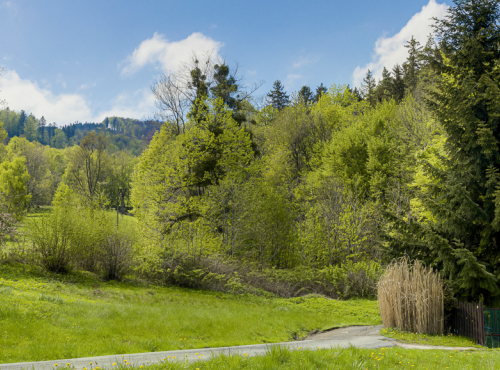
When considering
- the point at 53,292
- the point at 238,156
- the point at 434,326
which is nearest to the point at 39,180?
the point at 238,156

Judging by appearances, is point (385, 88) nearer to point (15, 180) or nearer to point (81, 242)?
point (81, 242)

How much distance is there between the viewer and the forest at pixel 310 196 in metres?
13.0

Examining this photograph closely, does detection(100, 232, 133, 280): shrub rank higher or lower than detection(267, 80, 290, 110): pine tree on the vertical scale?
lower

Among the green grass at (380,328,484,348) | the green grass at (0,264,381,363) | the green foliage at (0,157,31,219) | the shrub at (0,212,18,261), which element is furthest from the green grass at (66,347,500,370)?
the green foliage at (0,157,31,219)

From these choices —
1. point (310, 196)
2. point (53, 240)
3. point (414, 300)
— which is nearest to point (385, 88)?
point (310, 196)

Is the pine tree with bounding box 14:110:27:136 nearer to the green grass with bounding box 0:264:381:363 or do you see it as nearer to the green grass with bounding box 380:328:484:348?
the green grass with bounding box 0:264:381:363

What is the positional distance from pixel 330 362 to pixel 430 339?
6972mm

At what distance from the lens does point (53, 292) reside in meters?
14.2

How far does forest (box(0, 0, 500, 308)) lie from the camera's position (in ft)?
42.7

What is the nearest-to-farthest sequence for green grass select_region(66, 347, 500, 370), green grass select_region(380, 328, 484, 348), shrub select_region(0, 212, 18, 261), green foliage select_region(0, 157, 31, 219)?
green grass select_region(66, 347, 500, 370) → green grass select_region(380, 328, 484, 348) → shrub select_region(0, 212, 18, 261) → green foliage select_region(0, 157, 31, 219)

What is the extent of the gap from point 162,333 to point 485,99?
14.6m

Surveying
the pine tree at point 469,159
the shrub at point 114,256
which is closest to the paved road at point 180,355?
the pine tree at point 469,159

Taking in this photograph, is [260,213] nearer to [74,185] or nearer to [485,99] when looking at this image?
[485,99]

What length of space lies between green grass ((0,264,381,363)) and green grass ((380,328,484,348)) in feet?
12.0
